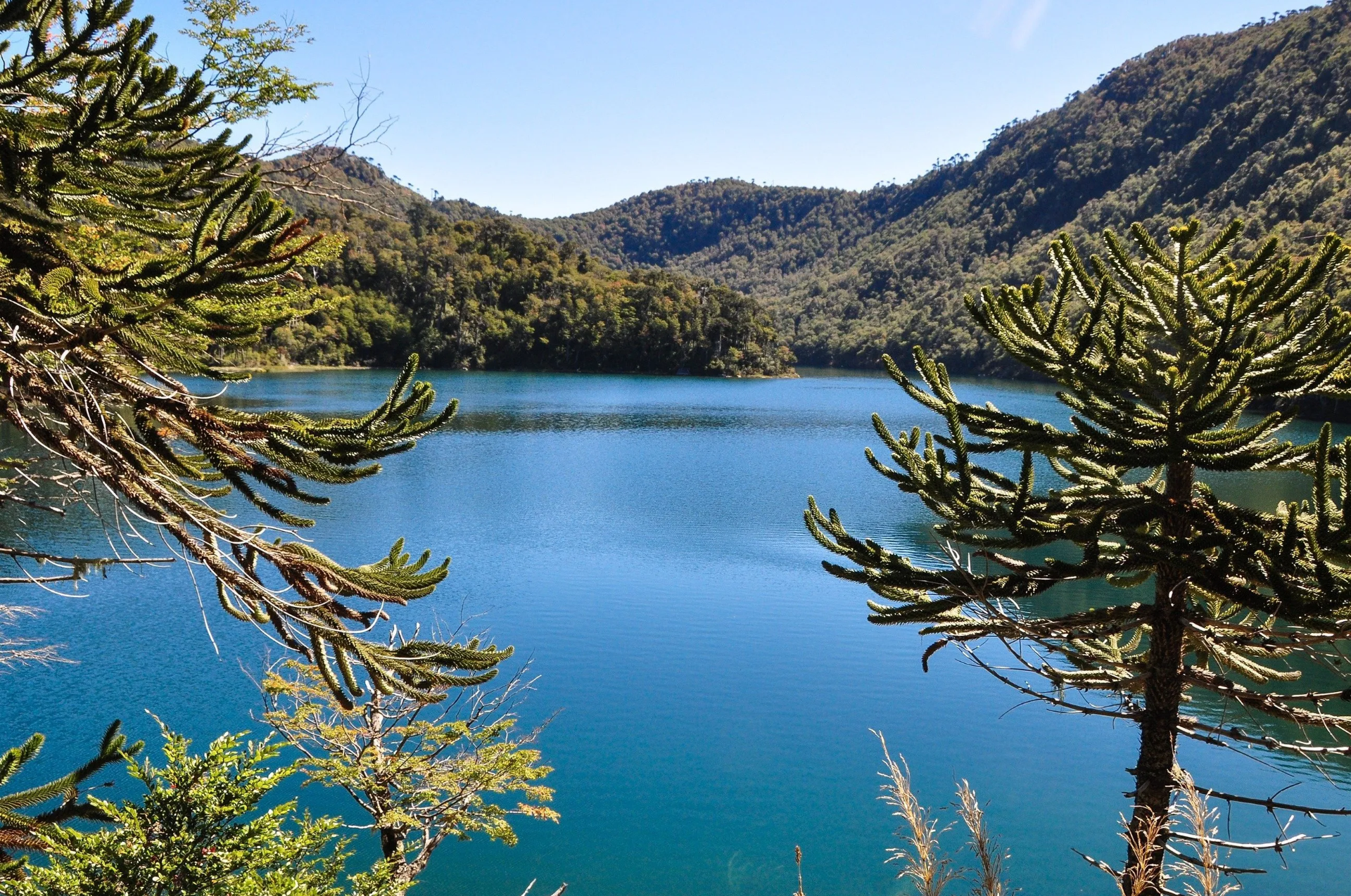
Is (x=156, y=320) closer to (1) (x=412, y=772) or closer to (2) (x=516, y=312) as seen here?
(1) (x=412, y=772)

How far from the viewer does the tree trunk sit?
385 centimetres

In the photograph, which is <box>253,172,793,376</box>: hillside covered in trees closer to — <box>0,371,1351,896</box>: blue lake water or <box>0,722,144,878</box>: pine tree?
<box>0,371,1351,896</box>: blue lake water

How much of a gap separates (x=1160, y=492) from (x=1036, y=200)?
121596mm

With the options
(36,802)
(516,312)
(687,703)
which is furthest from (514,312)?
(36,802)

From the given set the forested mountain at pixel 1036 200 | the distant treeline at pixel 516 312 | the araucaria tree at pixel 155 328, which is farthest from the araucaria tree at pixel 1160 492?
the distant treeline at pixel 516 312

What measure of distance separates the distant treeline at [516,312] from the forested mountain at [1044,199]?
2014cm

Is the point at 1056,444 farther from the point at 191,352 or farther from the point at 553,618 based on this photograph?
the point at 553,618

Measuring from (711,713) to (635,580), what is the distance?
531 cm

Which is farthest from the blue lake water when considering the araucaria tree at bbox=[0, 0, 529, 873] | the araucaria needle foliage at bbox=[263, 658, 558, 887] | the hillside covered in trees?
the hillside covered in trees

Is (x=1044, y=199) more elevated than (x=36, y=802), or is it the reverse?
(x=1044, y=199)

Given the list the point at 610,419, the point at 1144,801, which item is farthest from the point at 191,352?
the point at 610,419

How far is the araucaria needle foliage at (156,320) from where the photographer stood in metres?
2.65

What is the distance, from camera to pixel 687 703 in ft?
37.7

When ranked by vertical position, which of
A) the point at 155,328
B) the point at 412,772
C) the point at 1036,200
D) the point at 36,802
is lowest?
the point at 412,772
